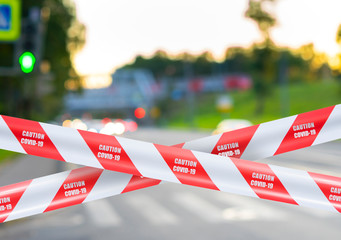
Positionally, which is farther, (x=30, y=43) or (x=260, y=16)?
(x=260, y=16)

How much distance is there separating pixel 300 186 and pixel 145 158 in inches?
23.1

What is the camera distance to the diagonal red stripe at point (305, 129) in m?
1.97

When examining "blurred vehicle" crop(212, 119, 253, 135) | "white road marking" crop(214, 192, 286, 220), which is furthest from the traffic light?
"blurred vehicle" crop(212, 119, 253, 135)

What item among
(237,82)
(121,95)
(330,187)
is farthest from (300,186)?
(121,95)

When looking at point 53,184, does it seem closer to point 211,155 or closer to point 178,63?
point 211,155

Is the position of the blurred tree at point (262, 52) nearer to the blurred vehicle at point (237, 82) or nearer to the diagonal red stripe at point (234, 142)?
the blurred vehicle at point (237, 82)

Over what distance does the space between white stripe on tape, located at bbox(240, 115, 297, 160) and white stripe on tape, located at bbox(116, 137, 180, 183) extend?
0.33 metres

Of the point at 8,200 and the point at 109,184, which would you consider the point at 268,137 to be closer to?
the point at 109,184

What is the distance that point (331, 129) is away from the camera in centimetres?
199

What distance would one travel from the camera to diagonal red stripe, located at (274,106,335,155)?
1.97 meters

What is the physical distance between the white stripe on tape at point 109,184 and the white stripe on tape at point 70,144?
11 cm

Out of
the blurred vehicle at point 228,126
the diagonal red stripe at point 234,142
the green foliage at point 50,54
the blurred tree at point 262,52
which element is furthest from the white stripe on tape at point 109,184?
the blurred tree at point 262,52

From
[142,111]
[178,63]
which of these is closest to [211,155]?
[142,111]

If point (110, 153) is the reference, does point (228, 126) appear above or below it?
below
